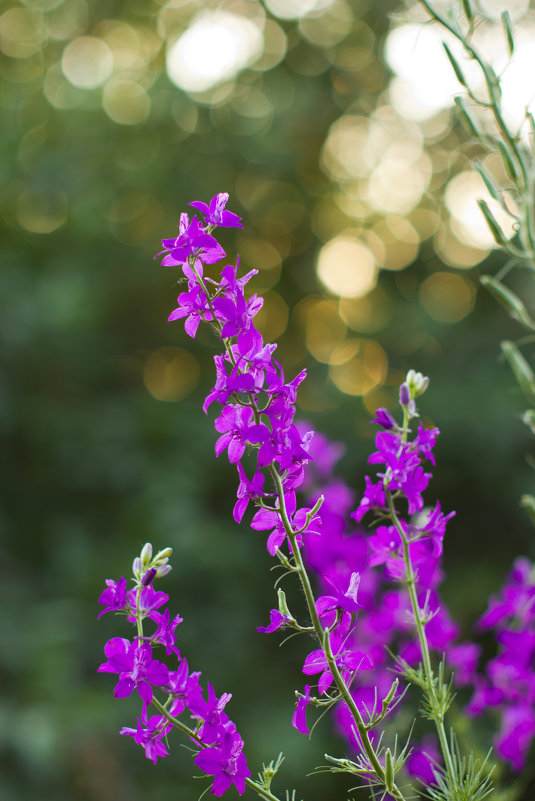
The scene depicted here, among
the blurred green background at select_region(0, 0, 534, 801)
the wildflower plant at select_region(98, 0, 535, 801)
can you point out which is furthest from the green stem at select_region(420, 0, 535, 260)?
the blurred green background at select_region(0, 0, 534, 801)

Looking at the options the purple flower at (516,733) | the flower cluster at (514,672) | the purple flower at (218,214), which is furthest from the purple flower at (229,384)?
the purple flower at (516,733)

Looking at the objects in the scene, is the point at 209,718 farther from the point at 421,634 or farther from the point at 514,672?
the point at 514,672

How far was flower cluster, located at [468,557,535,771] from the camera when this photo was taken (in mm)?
870

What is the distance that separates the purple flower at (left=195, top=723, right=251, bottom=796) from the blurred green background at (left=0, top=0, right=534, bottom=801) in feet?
7.52

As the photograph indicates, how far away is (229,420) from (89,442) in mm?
3644

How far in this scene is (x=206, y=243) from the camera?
21.0 inches

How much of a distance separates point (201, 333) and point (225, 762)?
431cm

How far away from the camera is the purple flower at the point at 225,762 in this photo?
509 millimetres

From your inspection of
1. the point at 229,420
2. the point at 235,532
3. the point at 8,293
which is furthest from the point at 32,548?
the point at 229,420

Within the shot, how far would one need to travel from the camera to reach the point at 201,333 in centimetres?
475

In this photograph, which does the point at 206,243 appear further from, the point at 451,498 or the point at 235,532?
the point at 451,498

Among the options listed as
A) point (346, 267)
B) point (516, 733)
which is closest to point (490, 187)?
point (516, 733)

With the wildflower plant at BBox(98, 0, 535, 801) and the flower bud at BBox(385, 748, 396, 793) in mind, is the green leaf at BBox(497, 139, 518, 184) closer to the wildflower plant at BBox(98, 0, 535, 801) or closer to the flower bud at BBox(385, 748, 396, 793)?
the wildflower plant at BBox(98, 0, 535, 801)

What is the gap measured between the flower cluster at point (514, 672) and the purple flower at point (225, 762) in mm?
442
